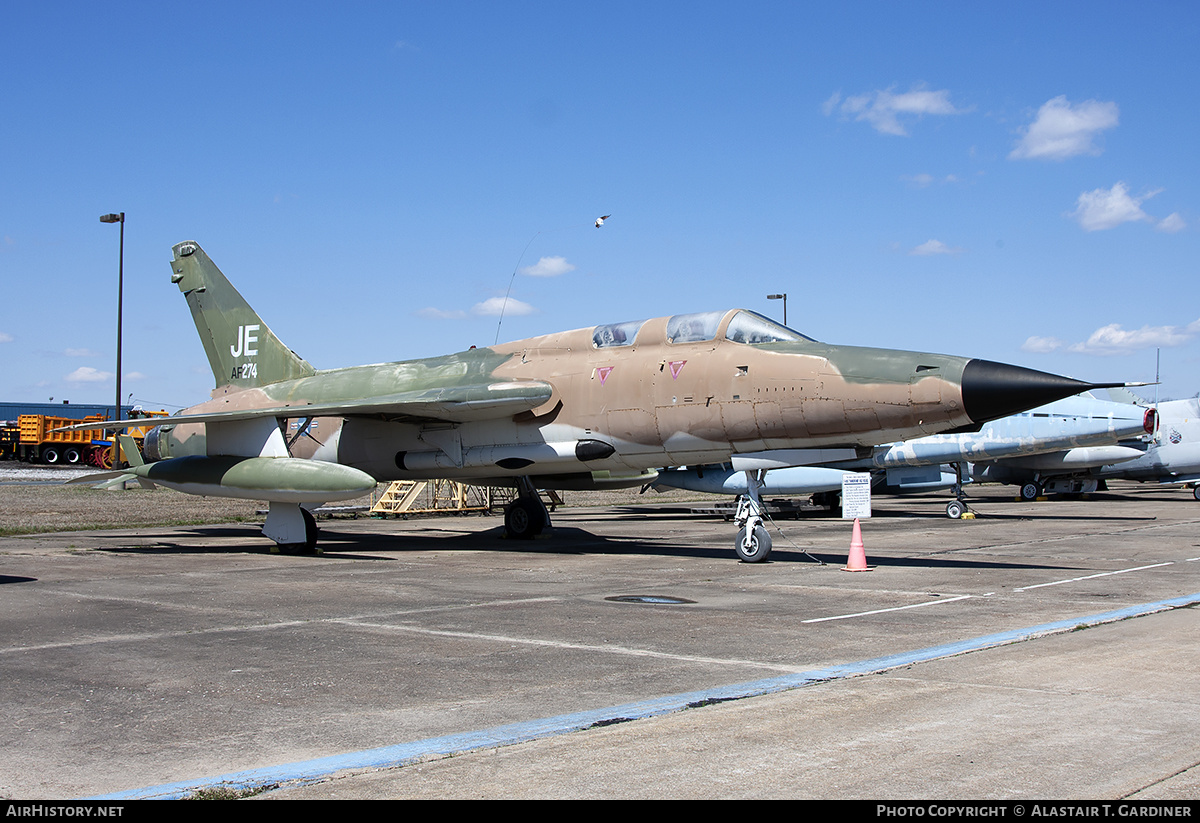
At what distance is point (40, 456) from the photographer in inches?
2281

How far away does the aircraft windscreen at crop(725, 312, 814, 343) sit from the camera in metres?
13.1

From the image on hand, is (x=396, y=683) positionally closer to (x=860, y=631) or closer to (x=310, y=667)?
(x=310, y=667)

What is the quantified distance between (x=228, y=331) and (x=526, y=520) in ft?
22.2

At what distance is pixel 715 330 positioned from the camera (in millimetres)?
13531

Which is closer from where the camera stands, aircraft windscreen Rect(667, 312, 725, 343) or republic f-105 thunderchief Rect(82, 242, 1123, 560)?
republic f-105 thunderchief Rect(82, 242, 1123, 560)

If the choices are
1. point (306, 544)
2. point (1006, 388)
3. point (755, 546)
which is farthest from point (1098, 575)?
point (306, 544)

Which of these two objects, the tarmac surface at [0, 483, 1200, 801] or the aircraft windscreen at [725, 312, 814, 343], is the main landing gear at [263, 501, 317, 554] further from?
the aircraft windscreen at [725, 312, 814, 343]

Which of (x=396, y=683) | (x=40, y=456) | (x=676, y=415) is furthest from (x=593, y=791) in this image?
(x=40, y=456)

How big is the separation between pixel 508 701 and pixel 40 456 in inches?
2407

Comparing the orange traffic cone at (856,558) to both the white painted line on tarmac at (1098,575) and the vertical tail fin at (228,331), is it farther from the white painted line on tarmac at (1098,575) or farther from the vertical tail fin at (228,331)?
the vertical tail fin at (228,331)

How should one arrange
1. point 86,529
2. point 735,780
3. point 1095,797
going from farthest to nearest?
point 86,529, point 735,780, point 1095,797

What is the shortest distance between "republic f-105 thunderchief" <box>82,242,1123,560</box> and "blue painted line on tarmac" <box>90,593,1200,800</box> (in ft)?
15.1

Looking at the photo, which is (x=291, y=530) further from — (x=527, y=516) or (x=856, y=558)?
(x=856, y=558)

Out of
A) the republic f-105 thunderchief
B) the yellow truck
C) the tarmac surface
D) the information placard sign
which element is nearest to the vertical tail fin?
the republic f-105 thunderchief
